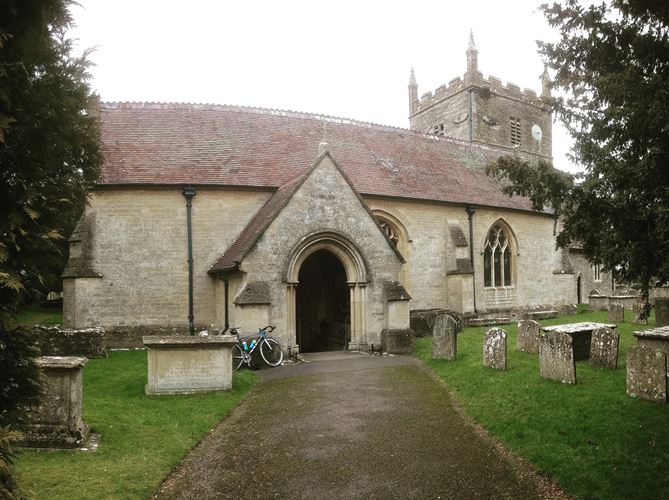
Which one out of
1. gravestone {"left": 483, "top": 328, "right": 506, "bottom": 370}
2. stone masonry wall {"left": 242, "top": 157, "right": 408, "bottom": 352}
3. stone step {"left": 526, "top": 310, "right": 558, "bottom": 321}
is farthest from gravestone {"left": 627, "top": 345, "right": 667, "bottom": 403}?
stone step {"left": 526, "top": 310, "right": 558, "bottom": 321}

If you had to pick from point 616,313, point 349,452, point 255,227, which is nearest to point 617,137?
point 349,452

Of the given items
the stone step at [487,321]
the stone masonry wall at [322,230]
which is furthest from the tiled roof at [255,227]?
the stone step at [487,321]

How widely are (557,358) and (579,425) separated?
7.84 feet

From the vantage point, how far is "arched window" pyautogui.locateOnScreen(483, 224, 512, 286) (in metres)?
22.2

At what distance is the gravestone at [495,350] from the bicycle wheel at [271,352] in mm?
5152

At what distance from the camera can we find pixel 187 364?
9789 mm

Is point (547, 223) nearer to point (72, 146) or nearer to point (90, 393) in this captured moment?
point (90, 393)

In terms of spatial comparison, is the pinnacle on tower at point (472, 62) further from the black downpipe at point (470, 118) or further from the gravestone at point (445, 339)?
the gravestone at point (445, 339)

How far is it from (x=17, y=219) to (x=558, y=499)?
5951mm

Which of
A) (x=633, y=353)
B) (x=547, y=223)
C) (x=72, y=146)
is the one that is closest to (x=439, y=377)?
(x=633, y=353)

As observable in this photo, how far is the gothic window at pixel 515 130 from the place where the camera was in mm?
34031

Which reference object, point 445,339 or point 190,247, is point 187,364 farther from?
point 190,247

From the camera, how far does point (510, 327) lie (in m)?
18.9

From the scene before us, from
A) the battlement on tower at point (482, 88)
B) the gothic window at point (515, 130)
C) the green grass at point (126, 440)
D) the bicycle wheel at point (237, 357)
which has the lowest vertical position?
the green grass at point (126, 440)
